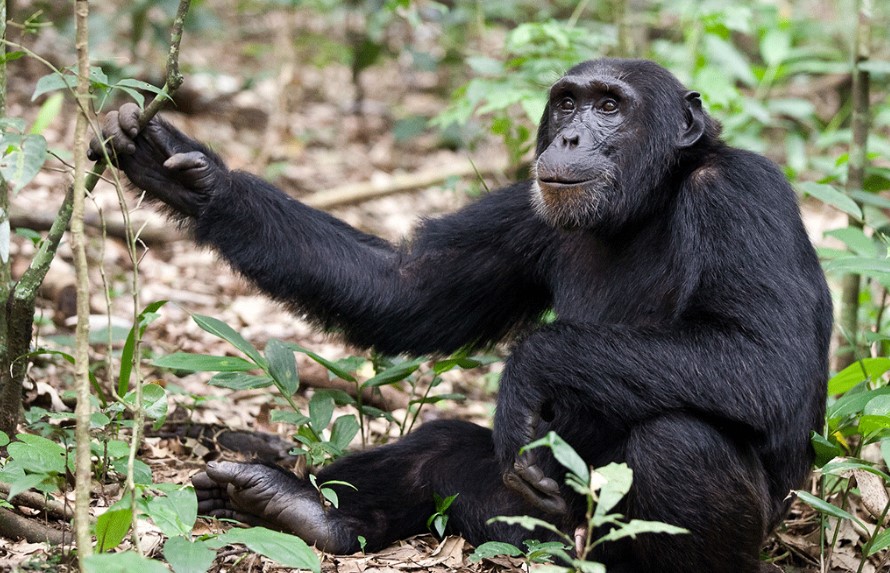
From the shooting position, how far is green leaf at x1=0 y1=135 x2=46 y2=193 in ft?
12.5

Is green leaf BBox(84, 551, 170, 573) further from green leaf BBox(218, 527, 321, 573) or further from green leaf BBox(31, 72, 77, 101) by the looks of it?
A: green leaf BBox(31, 72, 77, 101)

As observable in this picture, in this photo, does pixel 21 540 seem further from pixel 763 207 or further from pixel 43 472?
pixel 763 207

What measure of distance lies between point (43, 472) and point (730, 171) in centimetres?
374

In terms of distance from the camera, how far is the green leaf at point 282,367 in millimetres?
6102

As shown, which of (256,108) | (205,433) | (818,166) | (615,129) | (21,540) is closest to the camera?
(21,540)

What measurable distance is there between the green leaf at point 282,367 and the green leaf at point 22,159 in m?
2.30

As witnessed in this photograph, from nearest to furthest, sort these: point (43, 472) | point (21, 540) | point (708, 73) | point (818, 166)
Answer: point (43, 472)
point (21, 540)
point (708, 73)
point (818, 166)

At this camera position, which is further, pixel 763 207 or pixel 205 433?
pixel 205 433

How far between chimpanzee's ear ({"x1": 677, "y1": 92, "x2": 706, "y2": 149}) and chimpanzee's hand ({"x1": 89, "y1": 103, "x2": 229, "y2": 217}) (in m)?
2.69

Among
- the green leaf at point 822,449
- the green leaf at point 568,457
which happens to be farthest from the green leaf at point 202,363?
the green leaf at point 822,449

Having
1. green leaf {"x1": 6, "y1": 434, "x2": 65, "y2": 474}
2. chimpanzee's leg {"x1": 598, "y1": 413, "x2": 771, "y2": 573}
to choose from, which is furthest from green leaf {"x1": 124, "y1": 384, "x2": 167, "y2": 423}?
chimpanzee's leg {"x1": 598, "y1": 413, "x2": 771, "y2": 573}

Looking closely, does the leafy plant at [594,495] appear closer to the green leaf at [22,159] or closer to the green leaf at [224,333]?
the green leaf at [22,159]

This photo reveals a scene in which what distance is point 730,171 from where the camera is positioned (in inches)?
214

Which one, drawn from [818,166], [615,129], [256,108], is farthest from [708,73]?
[256,108]
